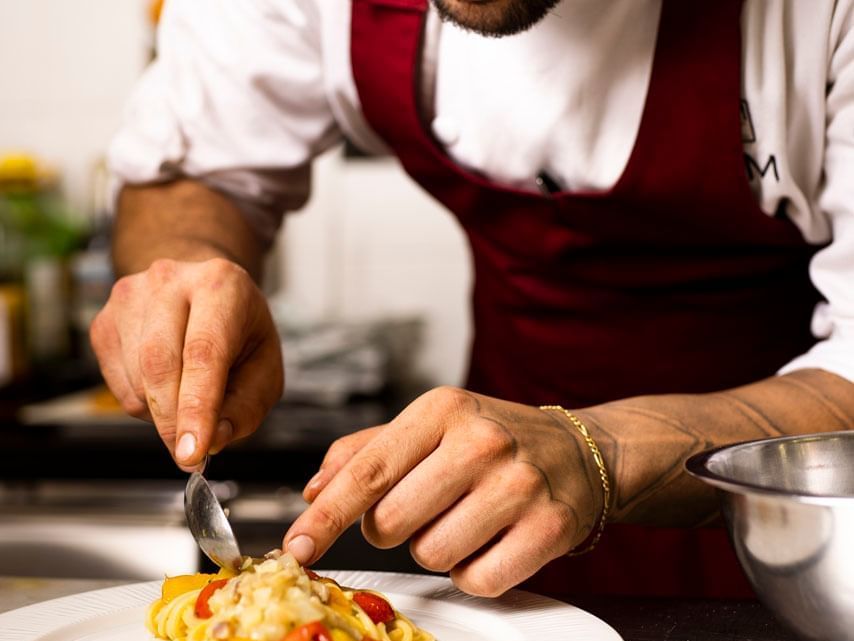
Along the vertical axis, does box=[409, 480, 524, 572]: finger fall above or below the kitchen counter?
above

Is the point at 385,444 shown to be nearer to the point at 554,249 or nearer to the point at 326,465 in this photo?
the point at 326,465

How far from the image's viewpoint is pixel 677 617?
856 mm

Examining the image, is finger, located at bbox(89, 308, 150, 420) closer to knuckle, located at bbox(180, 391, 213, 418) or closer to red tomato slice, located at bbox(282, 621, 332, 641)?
knuckle, located at bbox(180, 391, 213, 418)

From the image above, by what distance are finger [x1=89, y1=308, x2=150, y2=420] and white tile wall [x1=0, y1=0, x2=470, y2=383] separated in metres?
1.44

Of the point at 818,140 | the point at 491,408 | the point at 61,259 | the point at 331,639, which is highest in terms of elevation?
the point at 818,140

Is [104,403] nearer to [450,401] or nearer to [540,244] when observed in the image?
[540,244]

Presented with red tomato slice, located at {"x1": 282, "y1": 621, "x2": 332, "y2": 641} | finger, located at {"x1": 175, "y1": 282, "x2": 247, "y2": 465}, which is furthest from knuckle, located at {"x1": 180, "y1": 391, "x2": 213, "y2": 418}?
red tomato slice, located at {"x1": 282, "y1": 621, "x2": 332, "y2": 641}

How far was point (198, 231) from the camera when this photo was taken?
51.3 inches

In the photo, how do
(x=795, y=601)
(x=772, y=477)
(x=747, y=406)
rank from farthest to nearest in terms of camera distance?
(x=747, y=406), (x=772, y=477), (x=795, y=601)

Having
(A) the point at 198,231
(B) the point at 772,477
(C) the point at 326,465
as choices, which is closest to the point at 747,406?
(B) the point at 772,477

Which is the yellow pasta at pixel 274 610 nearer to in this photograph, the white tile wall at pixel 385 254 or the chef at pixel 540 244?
the chef at pixel 540 244

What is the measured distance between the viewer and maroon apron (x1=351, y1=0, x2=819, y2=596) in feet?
3.68

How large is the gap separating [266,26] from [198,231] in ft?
0.85

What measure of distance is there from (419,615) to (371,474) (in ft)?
0.47
